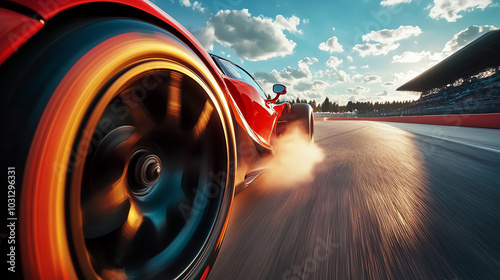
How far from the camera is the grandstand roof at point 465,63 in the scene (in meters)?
24.4

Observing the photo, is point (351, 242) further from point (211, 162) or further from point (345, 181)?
point (345, 181)

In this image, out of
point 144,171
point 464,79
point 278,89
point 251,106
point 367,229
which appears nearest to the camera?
point 144,171

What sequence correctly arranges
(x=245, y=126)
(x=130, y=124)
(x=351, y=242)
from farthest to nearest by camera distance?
(x=245, y=126), (x=351, y=242), (x=130, y=124)

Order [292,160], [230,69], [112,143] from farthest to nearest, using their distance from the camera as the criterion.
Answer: [292,160] < [230,69] < [112,143]

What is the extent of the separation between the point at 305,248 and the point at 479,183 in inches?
88.9

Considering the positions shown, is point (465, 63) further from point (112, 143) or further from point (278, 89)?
point (112, 143)

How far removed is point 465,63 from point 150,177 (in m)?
42.7

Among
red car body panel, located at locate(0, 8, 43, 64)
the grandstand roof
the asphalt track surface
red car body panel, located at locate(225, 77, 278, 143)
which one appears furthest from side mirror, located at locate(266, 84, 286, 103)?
the grandstand roof

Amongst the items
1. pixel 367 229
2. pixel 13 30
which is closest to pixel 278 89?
pixel 367 229

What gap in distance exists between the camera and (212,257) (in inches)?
37.1

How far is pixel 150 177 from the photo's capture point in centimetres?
96

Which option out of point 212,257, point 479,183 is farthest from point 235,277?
point 479,183

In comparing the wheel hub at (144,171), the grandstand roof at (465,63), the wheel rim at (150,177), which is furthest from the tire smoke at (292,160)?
the grandstand roof at (465,63)

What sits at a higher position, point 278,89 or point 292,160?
point 278,89
